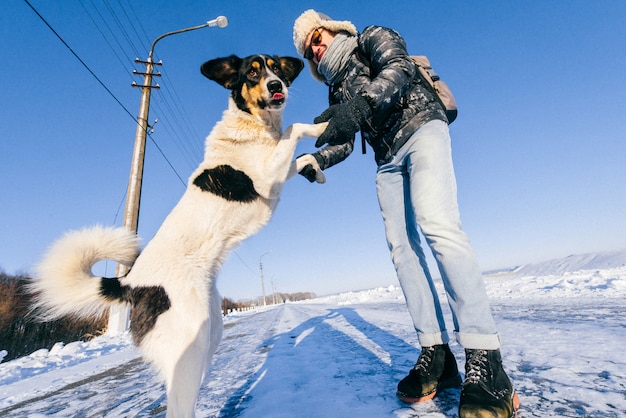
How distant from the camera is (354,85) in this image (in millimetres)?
2189

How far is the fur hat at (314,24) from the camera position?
2.30 metres

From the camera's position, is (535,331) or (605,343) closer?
(605,343)

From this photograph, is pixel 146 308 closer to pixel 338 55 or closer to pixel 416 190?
pixel 416 190

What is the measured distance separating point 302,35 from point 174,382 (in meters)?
2.46

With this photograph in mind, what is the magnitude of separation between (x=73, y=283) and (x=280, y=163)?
164 cm

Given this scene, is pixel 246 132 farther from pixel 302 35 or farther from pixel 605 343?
pixel 605 343

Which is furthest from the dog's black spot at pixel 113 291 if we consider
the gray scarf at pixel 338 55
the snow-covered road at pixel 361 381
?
the gray scarf at pixel 338 55

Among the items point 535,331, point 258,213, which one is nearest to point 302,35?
point 258,213

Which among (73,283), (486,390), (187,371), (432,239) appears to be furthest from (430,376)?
(73,283)

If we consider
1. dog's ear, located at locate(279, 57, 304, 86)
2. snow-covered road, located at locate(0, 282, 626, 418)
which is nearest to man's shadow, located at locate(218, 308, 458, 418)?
snow-covered road, located at locate(0, 282, 626, 418)

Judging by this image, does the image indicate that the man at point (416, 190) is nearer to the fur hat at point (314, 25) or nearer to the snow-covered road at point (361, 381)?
the fur hat at point (314, 25)

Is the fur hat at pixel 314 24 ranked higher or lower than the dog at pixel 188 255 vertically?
higher

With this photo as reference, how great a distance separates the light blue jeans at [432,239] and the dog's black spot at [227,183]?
0.98m

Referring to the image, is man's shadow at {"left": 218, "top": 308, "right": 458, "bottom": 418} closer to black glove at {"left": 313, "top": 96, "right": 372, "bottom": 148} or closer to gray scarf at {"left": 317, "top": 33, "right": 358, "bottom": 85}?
black glove at {"left": 313, "top": 96, "right": 372, "bottom": 148}
